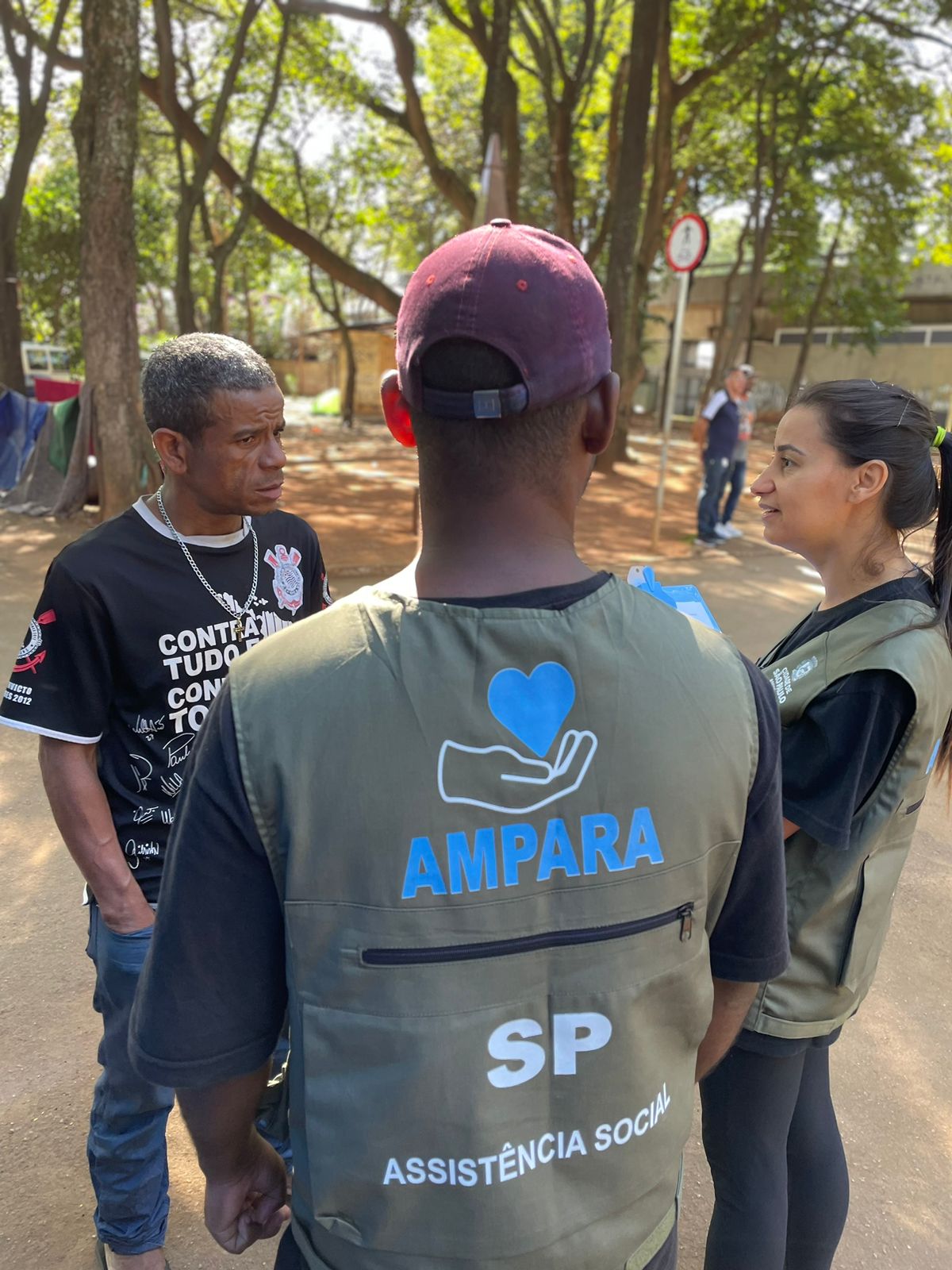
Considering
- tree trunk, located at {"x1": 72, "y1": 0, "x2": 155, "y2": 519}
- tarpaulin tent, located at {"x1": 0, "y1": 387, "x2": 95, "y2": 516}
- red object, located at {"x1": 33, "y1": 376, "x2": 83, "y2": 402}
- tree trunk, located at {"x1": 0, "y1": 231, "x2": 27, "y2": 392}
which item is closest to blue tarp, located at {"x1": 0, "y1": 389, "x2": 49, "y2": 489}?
tarpaulin tent, located at {"x1": 0, "y1": 387, "x2": 95, "y2": 516}

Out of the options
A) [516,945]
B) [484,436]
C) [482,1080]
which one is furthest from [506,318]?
[482,1080]

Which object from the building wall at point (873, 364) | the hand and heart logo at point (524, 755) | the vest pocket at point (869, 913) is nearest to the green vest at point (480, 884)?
the hand and heart logo at point (524, 755)

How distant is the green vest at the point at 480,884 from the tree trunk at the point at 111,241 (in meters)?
8.10

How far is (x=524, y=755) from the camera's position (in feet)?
3.03

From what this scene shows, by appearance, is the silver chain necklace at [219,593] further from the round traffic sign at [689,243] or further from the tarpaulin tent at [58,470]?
the tarpaulin tent at [58,470]

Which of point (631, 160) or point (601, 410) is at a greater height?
point (631, 160)

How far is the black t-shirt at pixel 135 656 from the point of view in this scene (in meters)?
1.71

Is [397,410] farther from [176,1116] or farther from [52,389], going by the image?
[52,389]

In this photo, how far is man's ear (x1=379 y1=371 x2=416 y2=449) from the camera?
1021mm

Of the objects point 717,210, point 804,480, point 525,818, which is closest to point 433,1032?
point 525,818

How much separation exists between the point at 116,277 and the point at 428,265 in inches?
319

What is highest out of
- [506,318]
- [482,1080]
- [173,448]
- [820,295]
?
[820,295]

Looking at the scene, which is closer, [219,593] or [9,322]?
[219,593]

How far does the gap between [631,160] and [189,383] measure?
1340 cm
